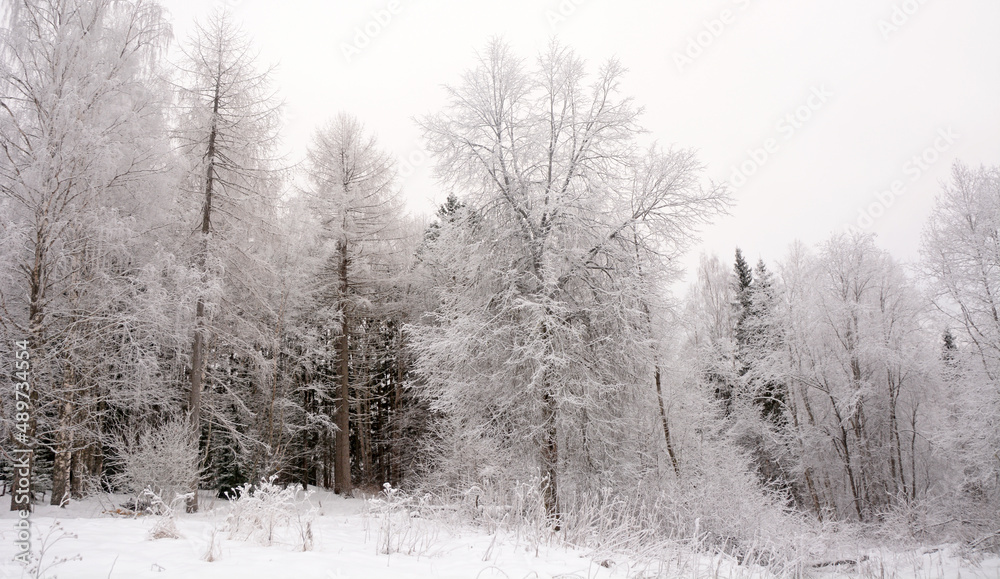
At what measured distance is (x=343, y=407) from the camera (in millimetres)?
15797

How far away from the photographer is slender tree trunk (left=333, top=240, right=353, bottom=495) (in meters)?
15.6

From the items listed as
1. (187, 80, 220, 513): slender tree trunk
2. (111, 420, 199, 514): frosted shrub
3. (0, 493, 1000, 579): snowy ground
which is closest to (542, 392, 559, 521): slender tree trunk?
(0, 493, 1000, 579): snowy ground

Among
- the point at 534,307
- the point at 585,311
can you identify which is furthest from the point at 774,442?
the point at 534,307

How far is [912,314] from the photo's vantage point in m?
17.8

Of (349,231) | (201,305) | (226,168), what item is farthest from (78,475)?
(349,231)

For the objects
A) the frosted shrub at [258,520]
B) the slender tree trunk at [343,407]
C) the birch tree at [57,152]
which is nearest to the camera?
the frosted shrub at [258,520]

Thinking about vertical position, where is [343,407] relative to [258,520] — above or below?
above

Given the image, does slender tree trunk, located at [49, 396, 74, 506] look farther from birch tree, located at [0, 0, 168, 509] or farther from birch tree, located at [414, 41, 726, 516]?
birch tree, located at [414, 41, 726, 516]

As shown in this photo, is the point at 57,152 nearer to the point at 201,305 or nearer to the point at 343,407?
the point at 201,305

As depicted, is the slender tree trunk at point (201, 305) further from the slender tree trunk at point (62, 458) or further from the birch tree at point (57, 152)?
the slender tree trunk at point (62, 458)

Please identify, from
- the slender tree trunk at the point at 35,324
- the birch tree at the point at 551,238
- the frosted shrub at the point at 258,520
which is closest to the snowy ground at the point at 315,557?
the frosted shrub at the point at 258,520

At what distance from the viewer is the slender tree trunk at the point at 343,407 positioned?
615 inches

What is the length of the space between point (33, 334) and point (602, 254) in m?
10.2

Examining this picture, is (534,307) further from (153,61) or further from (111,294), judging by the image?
(153,61)
